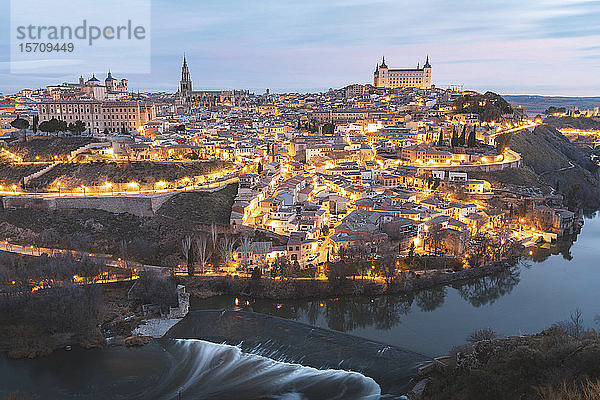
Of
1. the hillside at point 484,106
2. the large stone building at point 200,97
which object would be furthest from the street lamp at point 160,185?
the large stone building at point 200,97

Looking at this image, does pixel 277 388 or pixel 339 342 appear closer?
pixel 277 388

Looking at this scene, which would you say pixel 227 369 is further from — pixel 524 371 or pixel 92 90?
pixel 92 90

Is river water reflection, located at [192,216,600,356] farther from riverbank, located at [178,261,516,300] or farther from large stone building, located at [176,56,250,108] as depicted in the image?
large stone building, located at [176,56,250,108]

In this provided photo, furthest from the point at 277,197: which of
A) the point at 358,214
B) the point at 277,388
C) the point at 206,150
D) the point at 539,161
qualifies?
the point at 539,161

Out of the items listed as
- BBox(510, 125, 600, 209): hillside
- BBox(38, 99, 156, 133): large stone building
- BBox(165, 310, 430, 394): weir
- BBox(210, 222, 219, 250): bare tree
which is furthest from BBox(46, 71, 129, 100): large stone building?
BBox(510, 125, 600, 209): hillside

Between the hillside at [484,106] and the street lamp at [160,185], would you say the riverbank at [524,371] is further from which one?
the hillside at [484,106]

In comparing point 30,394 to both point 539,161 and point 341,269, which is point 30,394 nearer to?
point 341,269

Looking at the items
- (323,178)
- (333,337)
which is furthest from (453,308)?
(323,178)
